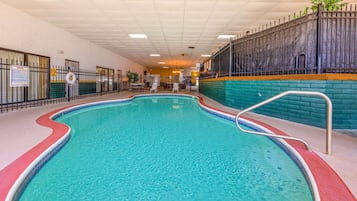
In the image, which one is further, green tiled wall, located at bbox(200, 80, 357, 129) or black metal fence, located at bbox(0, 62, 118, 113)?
black metal fence, located at bbox(0, 62, 118, 113)

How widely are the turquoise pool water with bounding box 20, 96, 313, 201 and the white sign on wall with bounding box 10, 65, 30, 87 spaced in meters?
3.56

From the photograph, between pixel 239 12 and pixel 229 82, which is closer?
pixel 239 12

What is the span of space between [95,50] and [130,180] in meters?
Answer: 12.4

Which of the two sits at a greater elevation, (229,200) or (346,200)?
(346,200)

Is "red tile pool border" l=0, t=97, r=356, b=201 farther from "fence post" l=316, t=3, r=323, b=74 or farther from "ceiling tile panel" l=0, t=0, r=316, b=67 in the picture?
"ceiling tile panel" l=0, t=0, r=316, b=67

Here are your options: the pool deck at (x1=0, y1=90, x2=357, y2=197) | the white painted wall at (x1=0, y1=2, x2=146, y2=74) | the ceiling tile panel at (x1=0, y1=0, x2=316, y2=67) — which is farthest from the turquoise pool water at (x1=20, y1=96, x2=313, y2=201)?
the white painted wall at (x1=0, y1=2, x2=146, y2=74)

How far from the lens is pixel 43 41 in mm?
8789

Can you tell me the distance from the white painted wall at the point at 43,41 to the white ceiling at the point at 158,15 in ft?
0.98

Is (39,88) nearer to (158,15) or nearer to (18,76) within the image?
(18,76)

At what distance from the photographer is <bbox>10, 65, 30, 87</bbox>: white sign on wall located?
673cm

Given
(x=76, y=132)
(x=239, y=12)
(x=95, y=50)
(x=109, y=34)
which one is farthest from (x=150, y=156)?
(x=95, y=50)

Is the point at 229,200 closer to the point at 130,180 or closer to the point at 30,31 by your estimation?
the point at 130,180

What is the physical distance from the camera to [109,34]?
35.1 feet

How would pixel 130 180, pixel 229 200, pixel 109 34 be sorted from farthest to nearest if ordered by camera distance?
pixel 109 34 → pixel 130 180 → pixel 229 200
